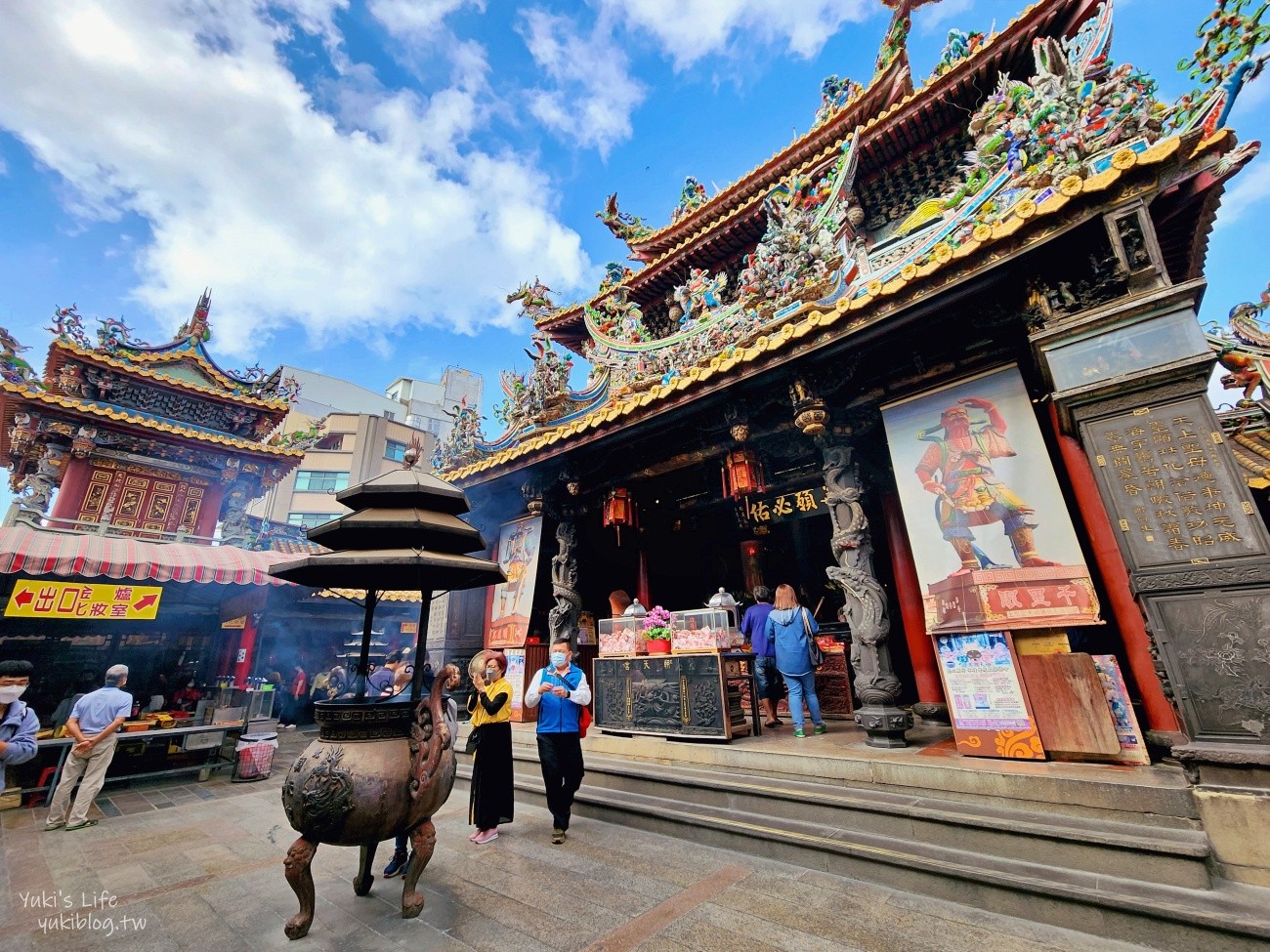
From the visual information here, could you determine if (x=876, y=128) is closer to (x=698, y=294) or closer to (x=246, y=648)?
(x=698, y=294)

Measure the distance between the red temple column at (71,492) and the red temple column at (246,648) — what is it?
15.1ft

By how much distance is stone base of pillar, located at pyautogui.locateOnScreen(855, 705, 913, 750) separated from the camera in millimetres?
4949

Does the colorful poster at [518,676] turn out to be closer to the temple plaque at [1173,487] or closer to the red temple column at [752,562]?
the red temple column at [752,562]

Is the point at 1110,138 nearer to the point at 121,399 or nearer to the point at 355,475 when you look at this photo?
the point at 121,399

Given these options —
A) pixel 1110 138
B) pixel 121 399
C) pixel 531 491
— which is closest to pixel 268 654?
pixel 121 399

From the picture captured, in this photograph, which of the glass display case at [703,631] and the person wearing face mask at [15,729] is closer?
the person wearing face mask at [15,729]

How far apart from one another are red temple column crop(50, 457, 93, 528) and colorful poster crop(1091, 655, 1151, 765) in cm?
1848

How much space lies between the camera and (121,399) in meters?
13.0

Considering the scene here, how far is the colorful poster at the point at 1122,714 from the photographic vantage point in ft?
12.4

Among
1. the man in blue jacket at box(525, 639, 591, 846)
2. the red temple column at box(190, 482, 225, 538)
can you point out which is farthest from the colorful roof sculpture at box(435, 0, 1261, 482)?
the red temple column at box(190, 482, 225, 538)

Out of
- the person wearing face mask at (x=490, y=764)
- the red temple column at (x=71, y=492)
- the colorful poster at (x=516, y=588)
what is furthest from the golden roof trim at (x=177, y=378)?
the person wearing face mask at (x=490, y=764)

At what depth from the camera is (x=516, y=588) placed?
9008 mm

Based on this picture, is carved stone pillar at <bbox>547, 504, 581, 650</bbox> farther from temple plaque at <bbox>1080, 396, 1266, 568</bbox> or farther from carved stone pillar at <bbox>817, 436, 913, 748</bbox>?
temple plaque at <bbox>1080, 396, 1266, 568</bbox>

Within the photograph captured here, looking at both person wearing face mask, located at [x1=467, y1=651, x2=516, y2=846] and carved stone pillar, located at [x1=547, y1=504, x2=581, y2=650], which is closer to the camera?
person wearing face mask, located at [x1=467, y1=651, x2=516, y2=846]
